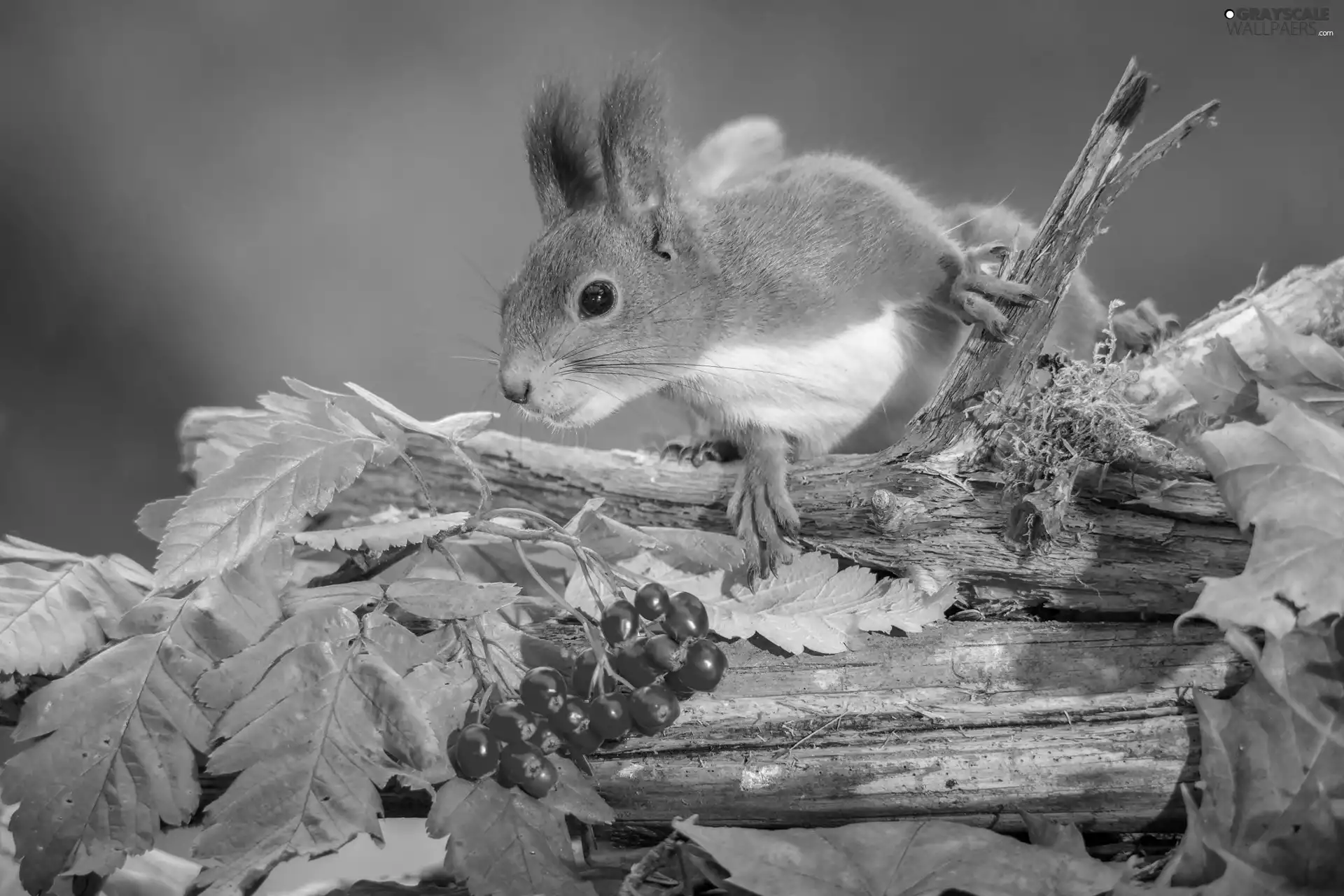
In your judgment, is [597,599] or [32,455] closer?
[597,599]

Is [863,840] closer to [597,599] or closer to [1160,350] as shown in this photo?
[597,599]

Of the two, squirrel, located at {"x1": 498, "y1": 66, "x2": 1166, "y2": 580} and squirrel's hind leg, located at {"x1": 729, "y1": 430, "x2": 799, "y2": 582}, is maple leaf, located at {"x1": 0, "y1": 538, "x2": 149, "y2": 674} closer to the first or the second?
squirrel, located at {"x1": 498, "y1": 66, "x2": 1166, "y2": 580}

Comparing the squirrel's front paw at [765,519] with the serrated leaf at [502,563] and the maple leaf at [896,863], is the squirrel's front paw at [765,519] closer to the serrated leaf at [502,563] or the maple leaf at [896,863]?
the serrated leaf at [502,563]

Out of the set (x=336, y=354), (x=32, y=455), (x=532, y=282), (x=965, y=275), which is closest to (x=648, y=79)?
(x=532, y=282)

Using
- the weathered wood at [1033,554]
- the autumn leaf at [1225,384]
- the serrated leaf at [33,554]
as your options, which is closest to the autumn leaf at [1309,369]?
the autumn leaf at [1225,384]

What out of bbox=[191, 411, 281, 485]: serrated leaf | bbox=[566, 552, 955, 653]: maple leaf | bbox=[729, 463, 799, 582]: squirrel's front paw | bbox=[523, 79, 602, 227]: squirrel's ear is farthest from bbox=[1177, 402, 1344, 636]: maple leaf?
bbox=[191, 411, 281, 485]: serrated leaf
